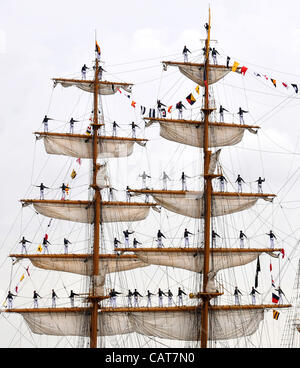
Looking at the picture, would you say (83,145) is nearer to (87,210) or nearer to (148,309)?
(87,210)

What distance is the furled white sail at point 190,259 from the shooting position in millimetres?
74125

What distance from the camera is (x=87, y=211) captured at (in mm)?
78188

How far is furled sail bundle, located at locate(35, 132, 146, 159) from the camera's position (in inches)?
3095

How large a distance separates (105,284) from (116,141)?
38.0ft

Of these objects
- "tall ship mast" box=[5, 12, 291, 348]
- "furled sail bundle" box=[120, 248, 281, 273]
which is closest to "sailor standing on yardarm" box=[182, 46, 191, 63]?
"tall ship mast" box=[5, 12, 291, 348]

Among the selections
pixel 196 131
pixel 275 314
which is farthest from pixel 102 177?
pixel 275 314

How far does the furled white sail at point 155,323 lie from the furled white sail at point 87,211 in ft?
25.0

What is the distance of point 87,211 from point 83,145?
5.46 metres

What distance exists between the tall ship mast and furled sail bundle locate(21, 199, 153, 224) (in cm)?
8

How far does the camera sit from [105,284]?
3012 inches

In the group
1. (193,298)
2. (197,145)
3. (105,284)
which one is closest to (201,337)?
(193,298)

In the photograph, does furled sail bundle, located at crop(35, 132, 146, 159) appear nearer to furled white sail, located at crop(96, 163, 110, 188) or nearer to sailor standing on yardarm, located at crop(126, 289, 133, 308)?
furled white sail, located at crop(96, 163, 110, 188)
